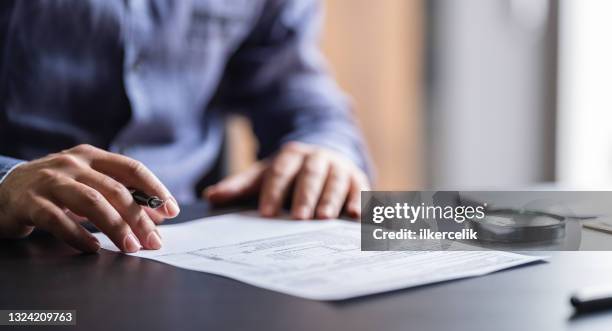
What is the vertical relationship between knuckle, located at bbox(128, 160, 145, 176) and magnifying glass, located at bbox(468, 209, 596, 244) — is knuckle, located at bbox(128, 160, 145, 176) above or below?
above

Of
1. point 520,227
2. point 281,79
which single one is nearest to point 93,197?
point 520,227

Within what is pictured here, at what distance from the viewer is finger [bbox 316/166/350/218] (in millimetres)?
787

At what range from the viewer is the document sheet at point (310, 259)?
1.64 ft

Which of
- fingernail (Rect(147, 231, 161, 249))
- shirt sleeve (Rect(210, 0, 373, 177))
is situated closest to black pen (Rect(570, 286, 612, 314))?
fingernail (Rect(147, 231, 161, 249))

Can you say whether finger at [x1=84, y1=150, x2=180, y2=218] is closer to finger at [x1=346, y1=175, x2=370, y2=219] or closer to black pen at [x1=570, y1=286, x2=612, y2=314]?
finger at [x1=346, y1=175, x2=370, y2=219]

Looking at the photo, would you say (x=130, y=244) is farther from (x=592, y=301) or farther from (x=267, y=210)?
(x=592, y=301)

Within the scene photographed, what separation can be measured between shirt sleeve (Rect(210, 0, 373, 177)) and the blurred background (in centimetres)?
119

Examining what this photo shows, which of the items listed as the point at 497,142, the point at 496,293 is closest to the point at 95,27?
the point at 496,293

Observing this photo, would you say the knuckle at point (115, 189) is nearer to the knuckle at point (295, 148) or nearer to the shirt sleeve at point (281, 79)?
the knuckle at point (295, 148)

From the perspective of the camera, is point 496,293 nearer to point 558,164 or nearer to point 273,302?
point 273,302

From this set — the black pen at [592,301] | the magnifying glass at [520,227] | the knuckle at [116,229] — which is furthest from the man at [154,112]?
the black pen at [592,301]

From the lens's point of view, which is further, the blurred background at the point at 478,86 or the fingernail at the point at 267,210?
the blurred background at the point at 478,86

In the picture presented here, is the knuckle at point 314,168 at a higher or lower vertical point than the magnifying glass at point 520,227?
higher

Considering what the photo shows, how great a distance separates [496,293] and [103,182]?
344mm
